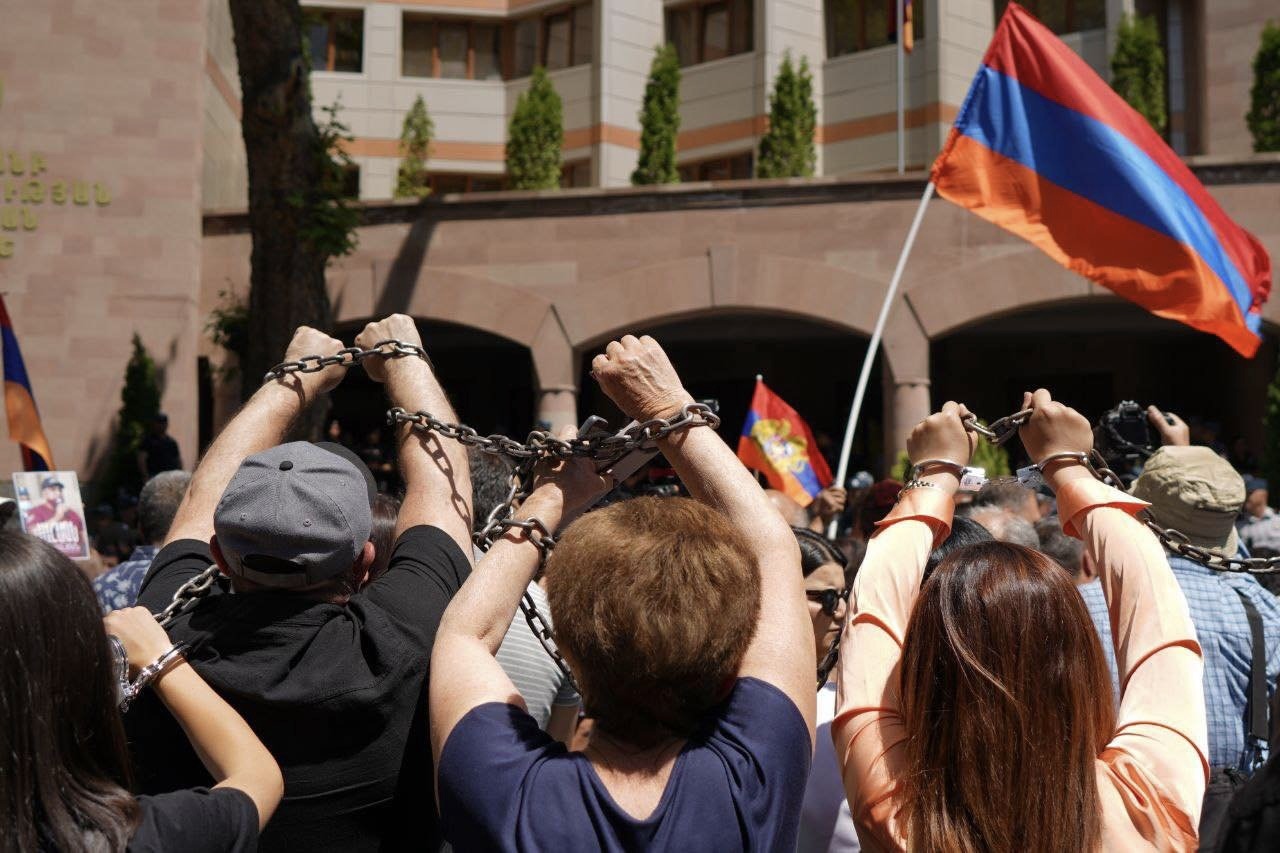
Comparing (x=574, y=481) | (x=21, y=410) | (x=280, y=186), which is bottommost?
(x=574, y=481)

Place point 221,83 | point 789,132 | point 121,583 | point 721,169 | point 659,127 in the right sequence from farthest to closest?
point 721,169 < point 659,127 < point 789,132 < point 221,83 < point 121,583

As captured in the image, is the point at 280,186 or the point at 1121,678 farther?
the point at 280,186

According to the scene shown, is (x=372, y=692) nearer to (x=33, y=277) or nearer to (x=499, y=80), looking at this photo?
(x=33, y=277)

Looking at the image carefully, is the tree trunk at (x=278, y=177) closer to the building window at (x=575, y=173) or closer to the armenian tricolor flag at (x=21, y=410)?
the armenian tricolor flag at (x=21, y=410)

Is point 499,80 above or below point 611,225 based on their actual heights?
above

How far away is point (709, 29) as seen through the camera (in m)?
24.1

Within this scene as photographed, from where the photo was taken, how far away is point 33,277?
16.2 m

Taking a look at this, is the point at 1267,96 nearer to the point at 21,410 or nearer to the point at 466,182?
the point at 466,182

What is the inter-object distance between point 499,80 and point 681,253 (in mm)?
11246

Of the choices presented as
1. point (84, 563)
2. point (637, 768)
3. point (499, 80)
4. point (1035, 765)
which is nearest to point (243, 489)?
point (637, 768)

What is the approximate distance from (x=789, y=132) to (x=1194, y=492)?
1712cm

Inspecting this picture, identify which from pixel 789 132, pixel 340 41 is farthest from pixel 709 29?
pixel 340 41

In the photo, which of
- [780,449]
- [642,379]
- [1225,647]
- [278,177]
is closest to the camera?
[642,379]

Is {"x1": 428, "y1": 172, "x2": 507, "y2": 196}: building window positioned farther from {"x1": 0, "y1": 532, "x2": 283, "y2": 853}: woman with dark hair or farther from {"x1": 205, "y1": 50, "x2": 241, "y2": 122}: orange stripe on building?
{"x1": 0, "y1": 532, "x2": 283, "y2": 853}: woman with dark hair
